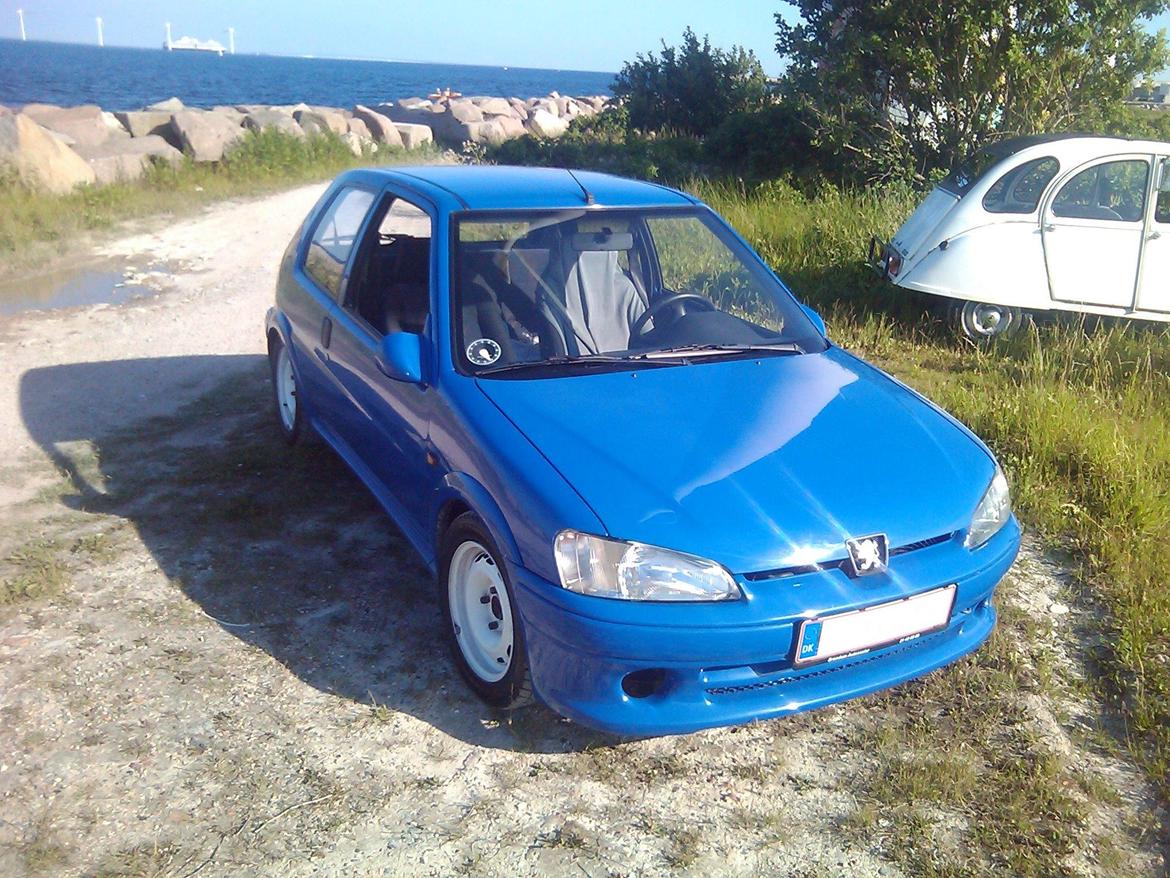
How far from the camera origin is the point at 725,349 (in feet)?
12.5

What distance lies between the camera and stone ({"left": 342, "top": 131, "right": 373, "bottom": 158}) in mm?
19006

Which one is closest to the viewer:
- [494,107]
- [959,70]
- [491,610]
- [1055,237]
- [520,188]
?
[491,610]

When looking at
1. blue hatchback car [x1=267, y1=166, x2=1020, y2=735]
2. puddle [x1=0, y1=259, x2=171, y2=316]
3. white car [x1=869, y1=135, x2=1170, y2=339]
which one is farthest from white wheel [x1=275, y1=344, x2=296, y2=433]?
white car [x1=869, y1=135, x2=1170, y2=339]

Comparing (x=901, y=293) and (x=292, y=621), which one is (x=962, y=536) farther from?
(x=901, y=293)

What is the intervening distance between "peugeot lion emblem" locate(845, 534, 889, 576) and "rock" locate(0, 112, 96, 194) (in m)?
12.7

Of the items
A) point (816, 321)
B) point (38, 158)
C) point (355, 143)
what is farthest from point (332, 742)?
point (355, 143)

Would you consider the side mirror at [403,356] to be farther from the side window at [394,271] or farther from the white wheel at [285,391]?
the white wheel at [285,391]

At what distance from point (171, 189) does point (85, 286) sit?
18.0ft

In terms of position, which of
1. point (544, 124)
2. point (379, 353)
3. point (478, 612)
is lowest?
point (478, 612)

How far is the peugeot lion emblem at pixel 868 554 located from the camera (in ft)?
9.02

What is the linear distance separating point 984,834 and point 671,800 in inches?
33.9

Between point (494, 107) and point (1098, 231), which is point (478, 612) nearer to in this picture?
point (1098, 231)

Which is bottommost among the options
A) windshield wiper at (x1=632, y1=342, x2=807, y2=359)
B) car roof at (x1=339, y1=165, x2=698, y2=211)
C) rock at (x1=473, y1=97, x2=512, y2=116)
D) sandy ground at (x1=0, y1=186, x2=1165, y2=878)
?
sandy ground at (x1=0, y1=186, x2=1165, y2=878)

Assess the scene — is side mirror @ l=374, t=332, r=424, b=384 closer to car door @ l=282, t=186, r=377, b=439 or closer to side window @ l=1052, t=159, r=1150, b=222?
car door @ l=282, t=186, r=377, b=439
